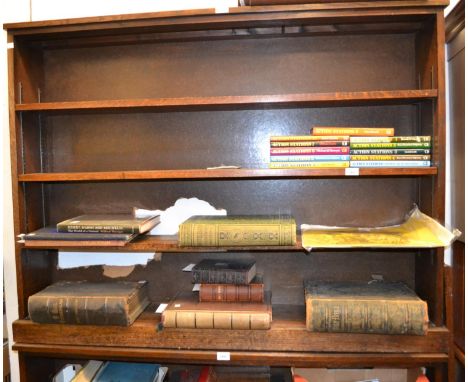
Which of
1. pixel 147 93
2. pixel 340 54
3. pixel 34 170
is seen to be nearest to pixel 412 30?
pixel 340 54

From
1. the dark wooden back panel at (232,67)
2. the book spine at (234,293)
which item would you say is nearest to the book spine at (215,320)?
the book spine at (234,293)

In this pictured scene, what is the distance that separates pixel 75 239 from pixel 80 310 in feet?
0.94

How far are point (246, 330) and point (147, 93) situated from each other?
3.71ft

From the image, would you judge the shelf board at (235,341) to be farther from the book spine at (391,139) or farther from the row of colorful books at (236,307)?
the book spine at (391,139)

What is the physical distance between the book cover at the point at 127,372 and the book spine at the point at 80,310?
293 mm

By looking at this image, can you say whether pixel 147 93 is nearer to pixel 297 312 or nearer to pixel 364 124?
pixel 364 124

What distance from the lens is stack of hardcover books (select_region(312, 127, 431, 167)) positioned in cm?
134

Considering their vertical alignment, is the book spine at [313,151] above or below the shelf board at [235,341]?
above

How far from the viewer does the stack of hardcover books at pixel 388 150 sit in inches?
52.9

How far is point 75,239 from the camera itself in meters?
1.42

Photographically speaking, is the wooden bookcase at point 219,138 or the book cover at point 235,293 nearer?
the wooden bookcase at point 219,138

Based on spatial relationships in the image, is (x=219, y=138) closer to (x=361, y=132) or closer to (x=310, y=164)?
(x=310, y=164)

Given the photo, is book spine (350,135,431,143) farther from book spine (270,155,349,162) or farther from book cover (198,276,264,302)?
book cover (198,276,264,302)

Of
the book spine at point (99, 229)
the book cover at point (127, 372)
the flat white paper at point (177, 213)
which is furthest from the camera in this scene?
the flat white paper at point (177, 213)
